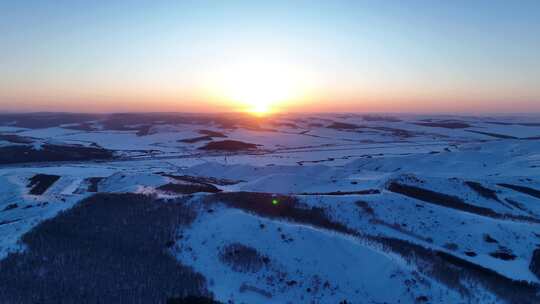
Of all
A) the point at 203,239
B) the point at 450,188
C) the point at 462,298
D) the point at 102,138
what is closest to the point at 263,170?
the point at 450,188

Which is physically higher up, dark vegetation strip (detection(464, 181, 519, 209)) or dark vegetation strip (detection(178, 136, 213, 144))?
dark vegetation strip (detection(178, 136, 213, 144))

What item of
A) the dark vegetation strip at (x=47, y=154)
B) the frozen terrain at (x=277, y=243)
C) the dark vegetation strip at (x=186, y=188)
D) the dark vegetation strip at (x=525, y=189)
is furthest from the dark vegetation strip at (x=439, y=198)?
the dark vegetation strip at (x=47, y=154)

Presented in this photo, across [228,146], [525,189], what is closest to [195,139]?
[228,146]

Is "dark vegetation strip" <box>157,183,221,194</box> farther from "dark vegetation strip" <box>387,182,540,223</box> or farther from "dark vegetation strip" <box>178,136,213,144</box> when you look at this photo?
"dark vegetation strip" <box>178,136,213,144</box>

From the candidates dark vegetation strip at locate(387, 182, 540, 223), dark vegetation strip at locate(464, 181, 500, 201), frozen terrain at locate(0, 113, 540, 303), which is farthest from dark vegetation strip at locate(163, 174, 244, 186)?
dark vegetation strip at locate(464, 181, 500, 201)

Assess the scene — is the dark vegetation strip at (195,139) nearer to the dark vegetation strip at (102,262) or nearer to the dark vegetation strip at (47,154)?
the dark vegetation strip at (47,154)
